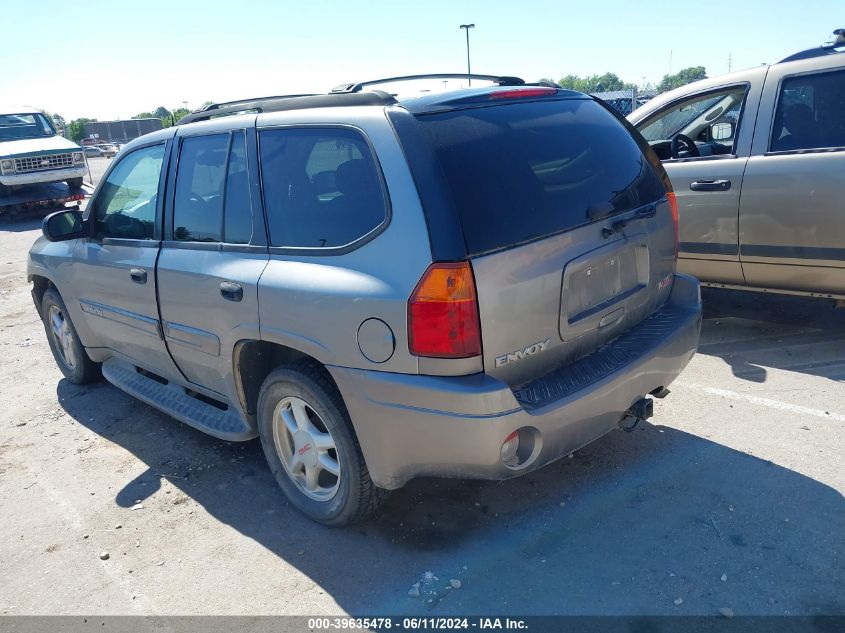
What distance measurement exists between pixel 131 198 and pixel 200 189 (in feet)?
2.78

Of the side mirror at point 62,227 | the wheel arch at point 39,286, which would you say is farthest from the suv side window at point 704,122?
the wheel arch at point 39,286

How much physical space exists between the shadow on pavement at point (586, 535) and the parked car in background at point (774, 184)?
177 centimetres

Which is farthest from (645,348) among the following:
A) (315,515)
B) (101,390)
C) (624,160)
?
(101,390)

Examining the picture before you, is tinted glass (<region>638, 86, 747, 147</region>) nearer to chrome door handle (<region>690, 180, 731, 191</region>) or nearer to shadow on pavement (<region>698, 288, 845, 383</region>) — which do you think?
chrome door handle (<region>690, 180, 731, 191</region>)

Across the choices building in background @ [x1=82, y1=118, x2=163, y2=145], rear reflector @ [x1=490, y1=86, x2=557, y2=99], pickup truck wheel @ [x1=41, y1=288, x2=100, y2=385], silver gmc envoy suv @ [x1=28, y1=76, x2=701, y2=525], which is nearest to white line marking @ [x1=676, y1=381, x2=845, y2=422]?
silver gmc envoy suv @ [x1=28, y1=76, x2=701, y2=525]

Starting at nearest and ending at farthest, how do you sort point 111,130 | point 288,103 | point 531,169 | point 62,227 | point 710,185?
point 531,169 < point 288,103 < point 62,227 < point 710,185 < point 111,130

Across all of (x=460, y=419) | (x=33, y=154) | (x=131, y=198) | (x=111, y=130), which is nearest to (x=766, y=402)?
(x=460, y=419)

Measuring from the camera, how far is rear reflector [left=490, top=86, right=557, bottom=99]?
10.7 ft

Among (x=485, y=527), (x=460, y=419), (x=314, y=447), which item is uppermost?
(x=460, y=419)

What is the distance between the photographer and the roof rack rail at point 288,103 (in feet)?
10.3

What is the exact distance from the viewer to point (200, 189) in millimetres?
3820

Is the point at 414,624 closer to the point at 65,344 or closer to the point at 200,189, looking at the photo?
the point at 200,189

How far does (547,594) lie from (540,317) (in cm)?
110

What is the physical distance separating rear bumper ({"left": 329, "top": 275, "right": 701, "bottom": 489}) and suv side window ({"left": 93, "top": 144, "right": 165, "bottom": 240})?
1920 millimetres
